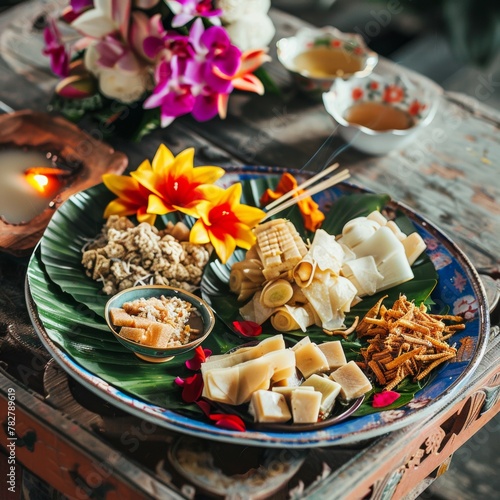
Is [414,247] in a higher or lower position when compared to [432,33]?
higher

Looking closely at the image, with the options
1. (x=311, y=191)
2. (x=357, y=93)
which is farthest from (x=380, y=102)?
(x=311, y=191)

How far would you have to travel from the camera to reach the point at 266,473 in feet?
3.79

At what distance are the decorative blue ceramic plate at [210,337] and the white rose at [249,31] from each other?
44cm

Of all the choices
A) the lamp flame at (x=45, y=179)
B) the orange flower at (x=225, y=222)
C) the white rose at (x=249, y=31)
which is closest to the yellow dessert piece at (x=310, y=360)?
the orange flower at (x=225, y=222)

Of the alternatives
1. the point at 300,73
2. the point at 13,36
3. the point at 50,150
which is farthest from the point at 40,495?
the point at 13,36

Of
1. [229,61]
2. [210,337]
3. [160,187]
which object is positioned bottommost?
[210,337]

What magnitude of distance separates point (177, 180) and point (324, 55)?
0.82 metres

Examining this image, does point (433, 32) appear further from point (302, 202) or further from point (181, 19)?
point (302, 202)

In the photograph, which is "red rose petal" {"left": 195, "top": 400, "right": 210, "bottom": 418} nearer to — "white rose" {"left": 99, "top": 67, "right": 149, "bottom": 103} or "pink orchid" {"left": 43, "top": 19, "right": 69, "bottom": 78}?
"white rose" {"left": 99, "top": 67, "right": 149, "bottom": 103}

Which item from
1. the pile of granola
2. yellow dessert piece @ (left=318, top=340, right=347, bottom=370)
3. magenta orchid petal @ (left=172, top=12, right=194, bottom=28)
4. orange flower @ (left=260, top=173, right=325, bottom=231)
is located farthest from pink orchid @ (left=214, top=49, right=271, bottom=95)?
yellow dessert piece @ (left=318, top=340, right=347, bottom=370)

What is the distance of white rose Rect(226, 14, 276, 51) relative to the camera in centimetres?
193

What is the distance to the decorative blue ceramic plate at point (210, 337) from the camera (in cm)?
117

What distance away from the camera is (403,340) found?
4.35ft

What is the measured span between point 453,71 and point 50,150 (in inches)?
101
